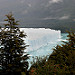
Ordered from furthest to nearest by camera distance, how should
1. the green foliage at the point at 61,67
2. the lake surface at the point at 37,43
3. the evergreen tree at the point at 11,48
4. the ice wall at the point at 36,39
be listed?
1. the ice wall at the point at 36,39
2. the lake surface at the point at 37,43
3. the evergreen tree at the point at 11,48
4. the green foliage at the point at 61,67

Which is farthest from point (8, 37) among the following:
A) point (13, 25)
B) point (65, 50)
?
point (65, 50)

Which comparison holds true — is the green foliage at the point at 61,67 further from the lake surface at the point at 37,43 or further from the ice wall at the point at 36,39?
the ice wall at the point at 36,39

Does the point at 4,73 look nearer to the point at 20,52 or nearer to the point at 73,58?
the point at 20,52

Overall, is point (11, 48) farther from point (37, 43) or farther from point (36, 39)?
point (37, 43)

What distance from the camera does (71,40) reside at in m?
5.21

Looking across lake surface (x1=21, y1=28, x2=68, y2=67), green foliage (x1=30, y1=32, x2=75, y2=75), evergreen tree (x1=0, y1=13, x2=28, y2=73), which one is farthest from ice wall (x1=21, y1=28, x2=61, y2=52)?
green foliage (x1=30, y1=32, x2=75, y2=75)

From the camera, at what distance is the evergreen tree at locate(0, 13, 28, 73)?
4.74 meters

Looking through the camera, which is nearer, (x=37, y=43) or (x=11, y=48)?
(x=11, y=48)

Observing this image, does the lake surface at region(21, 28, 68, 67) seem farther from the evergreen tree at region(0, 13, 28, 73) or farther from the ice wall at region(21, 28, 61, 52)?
the evergreen tree at region(0, 13, 28, 73)

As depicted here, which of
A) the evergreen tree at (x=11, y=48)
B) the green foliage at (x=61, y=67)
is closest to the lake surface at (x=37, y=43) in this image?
the green foliage at (x=61, y=67)

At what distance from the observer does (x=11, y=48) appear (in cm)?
478

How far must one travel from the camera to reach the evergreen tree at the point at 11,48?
4.74 meters

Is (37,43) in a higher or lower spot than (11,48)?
higher

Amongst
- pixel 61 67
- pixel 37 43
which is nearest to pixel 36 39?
pixel 37 43
